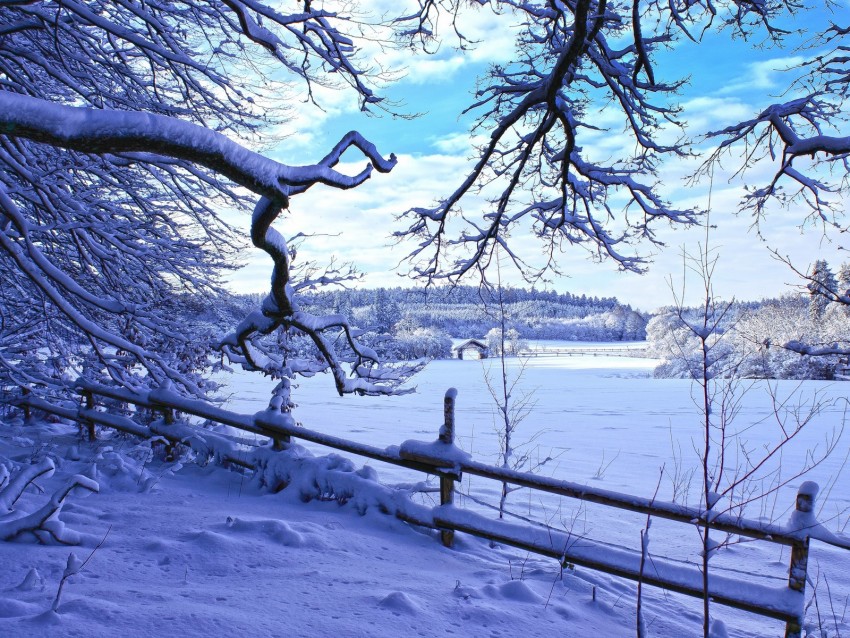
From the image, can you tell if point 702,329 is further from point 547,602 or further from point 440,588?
point 440,588

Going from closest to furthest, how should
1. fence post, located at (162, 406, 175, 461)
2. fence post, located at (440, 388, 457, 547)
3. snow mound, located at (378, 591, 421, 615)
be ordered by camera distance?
snow mound, located at (378, 591, 421, 615) → fence post, located at (440, 388, 457, 547) → fence post, located at (162, 406, 175, 461)

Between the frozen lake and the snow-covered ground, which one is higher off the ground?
the snow-covered ground

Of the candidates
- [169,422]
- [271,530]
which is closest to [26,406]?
[169,422]

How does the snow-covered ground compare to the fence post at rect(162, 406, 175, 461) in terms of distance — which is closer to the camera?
the snow-covered ground

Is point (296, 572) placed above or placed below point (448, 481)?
below

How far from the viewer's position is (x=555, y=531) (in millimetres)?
4398

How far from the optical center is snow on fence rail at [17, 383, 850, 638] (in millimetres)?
3348

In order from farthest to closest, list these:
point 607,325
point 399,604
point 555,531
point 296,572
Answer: point 607,325 < point 555,531 < point 296,572 < point 399,604

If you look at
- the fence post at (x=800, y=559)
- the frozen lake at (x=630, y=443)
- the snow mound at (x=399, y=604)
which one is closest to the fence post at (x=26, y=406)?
the frozen lake at (x=630, y=443)

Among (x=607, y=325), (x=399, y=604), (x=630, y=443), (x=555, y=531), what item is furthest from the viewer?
(x=607, y=325)

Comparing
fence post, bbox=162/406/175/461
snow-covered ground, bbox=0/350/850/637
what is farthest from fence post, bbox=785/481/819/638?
fence post, bbox=162/406/175/461

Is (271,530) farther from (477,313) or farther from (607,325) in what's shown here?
(607,325)

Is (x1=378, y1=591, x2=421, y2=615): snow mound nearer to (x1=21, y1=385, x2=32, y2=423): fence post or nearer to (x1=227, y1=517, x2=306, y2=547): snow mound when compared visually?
(x1=227, y1=517, x2=306, y2=547): snow mound

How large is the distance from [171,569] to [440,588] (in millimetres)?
1677
